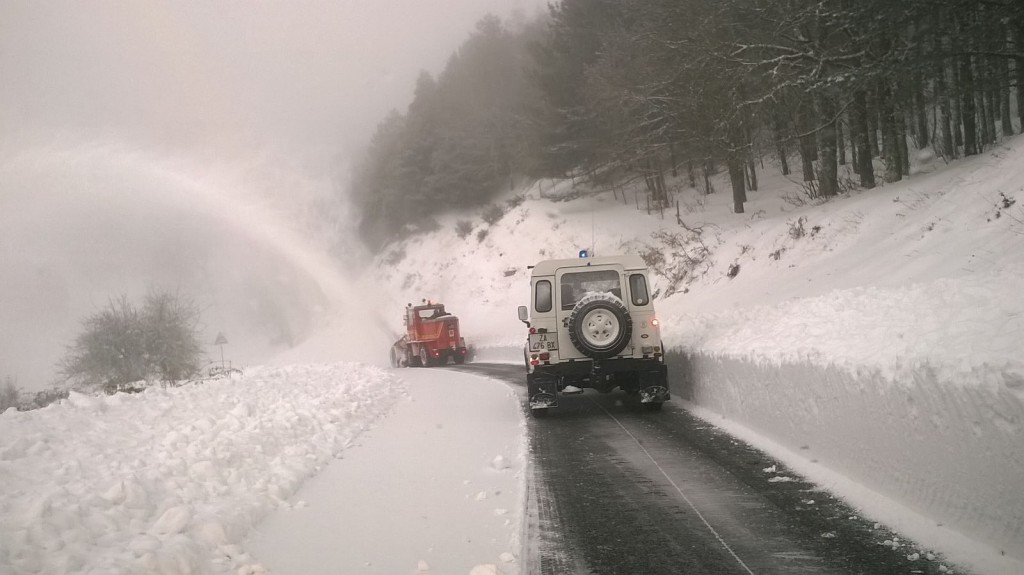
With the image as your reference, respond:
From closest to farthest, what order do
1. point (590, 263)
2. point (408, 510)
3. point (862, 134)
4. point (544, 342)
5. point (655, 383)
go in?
point (408, 510), point (655, 383), point (544, 342), point (590, 263), point (862, 134)

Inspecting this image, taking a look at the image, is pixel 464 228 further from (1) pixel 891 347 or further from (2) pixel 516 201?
(1) pixel 891 347

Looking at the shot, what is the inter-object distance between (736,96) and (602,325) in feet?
38.6

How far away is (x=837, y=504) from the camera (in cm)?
612

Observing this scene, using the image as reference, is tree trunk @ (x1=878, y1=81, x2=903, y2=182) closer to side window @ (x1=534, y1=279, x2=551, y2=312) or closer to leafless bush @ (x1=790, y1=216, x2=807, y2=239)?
leafless bush @ (x1=790, y1=216, x2=807, y2=239)

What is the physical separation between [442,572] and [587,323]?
7008mm

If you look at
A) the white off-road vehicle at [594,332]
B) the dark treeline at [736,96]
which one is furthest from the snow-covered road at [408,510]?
the dark treeline at [736,96]

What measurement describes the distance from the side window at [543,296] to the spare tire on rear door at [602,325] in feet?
3.28

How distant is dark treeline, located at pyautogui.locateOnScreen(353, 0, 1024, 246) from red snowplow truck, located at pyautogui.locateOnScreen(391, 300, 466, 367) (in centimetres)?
1243

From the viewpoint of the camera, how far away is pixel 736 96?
65.4ft

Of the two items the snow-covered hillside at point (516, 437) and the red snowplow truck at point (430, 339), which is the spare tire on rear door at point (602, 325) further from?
the red snowplow truck at point (430, 339)

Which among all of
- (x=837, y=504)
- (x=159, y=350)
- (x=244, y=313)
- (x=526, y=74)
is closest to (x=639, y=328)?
(x=837, y=504)

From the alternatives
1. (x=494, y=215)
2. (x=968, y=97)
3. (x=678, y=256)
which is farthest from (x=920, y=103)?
(x=494, y=215)

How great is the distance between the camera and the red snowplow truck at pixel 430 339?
32250 millimetres

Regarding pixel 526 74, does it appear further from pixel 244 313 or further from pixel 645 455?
pixel 244 313
